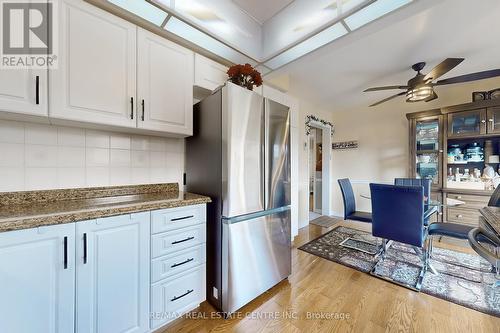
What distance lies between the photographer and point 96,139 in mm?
1617

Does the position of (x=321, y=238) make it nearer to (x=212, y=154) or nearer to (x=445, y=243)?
(x=445, y=243)

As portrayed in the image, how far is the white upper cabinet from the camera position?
1.91 meters

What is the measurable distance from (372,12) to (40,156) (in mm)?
2626

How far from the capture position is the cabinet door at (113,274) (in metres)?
1.08

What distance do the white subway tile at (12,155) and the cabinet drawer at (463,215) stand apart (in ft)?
16.9

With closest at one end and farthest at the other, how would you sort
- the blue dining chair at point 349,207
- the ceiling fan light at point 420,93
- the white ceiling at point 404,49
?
1. the white ceiling at point 404,49
2. the ceiling fan light at point 420,93
3. the blue dining chair at point 349,207

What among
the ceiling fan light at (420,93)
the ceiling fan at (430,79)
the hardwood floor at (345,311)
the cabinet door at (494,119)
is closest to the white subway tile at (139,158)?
the hardwood floor at (345,311)

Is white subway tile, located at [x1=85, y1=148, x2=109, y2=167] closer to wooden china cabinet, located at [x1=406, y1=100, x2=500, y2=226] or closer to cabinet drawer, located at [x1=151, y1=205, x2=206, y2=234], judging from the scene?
cabinet drawer, located at [x1=151, y1=205, x2=206, y2=234]

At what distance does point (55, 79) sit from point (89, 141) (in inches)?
19.8

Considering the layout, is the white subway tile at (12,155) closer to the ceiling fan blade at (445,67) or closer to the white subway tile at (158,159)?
the white subway tile at (158,159)

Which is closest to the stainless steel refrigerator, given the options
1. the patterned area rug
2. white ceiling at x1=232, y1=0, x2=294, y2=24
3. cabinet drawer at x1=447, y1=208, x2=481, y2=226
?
white ceiling at x1=232, y1=0, x2=294, y2=24

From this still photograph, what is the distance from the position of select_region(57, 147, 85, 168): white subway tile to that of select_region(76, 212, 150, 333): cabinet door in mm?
714

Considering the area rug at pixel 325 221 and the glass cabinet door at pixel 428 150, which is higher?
the glass cabinet door at pixel 428 150

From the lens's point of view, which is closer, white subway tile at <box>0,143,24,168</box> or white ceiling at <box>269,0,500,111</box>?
white subway tile at <box>0,143,24,168</box>
